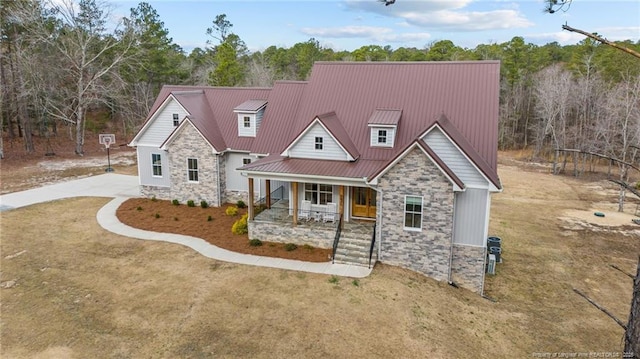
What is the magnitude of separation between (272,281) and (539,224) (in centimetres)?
1872

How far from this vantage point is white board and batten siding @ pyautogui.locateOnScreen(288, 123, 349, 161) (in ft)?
62.3

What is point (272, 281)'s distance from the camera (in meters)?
15.3

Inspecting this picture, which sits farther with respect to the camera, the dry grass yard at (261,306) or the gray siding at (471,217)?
the gray siding at (471,217)

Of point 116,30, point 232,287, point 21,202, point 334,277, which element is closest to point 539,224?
point 334,277

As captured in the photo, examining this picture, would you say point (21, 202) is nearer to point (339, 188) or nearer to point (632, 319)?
point (339, 188)

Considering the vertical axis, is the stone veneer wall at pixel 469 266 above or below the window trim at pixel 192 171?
below

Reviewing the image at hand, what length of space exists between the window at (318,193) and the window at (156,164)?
10330 millimetres

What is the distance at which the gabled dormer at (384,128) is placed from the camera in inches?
733

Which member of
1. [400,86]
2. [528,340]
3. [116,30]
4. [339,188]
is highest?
[116,30]

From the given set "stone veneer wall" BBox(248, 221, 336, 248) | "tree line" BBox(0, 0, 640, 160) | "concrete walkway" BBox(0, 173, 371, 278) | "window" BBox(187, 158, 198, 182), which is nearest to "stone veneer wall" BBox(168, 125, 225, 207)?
"window" BBox(187, 158, 198, 182)

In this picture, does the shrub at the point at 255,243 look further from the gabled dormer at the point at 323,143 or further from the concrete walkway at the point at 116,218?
the gabled dormer at the point at 323,143

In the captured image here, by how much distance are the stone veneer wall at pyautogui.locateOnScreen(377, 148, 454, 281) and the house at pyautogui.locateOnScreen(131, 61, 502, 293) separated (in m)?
0.04

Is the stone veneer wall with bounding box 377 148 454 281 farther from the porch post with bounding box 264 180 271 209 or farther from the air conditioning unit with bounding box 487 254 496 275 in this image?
the porch post with bounding box 264 180 271 209

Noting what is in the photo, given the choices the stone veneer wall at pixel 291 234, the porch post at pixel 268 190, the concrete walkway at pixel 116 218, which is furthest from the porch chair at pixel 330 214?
the porch post at pixel 268 190
